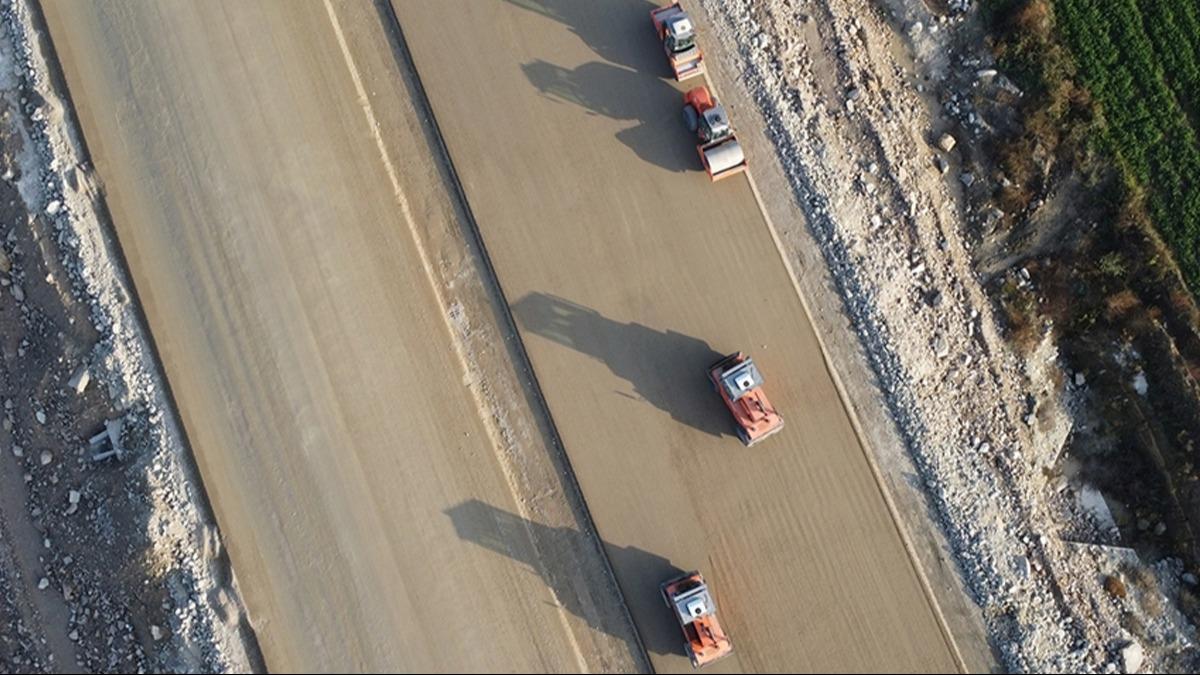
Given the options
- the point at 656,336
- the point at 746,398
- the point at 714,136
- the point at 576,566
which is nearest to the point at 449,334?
the point at 656,336

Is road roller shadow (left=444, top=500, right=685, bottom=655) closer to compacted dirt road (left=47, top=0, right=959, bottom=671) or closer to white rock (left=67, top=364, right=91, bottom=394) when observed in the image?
compacted dirt road (left=47, top=0, right=959, bottom=671)

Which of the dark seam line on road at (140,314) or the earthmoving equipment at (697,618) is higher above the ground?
the dark seam line on road at (140,314)

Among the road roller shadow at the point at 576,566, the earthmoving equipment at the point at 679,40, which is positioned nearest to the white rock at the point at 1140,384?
the road roller shadow at the point at 576,566

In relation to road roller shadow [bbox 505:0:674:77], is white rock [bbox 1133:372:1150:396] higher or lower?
lower

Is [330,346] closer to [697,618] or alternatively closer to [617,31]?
[617,31]

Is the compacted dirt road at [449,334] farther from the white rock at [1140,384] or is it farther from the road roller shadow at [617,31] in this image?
the white rock at [1140,384]

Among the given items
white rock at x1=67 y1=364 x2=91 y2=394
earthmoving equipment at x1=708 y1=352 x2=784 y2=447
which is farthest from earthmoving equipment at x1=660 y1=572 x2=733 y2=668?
white rock at x1=67 y1=364 x2=91 y2=394
